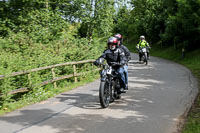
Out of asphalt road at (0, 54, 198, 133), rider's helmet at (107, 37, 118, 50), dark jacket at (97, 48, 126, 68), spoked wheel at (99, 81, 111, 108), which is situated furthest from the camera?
dark jacket at (97, 48, 126, 68)

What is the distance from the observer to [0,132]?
16.8 feet

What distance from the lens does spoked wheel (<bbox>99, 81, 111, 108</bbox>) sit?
6.62 meters

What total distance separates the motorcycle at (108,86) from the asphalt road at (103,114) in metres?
0.21

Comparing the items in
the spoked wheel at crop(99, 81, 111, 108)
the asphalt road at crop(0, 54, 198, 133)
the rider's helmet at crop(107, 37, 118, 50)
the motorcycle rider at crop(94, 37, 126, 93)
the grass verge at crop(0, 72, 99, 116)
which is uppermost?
the rider's helmet at crop(107, 37, 118, 50)

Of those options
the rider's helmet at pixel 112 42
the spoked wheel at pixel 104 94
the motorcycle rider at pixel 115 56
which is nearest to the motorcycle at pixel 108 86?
the spoked wheel at pixel 104 94

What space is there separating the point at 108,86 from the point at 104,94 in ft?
0.99

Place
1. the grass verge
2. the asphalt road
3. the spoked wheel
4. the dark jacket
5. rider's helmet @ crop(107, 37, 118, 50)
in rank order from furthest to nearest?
the dark jacket → rider's helmet @ crop(107, 37, 118, 50) → the grass verge → the spoked wheel → the asphalt road

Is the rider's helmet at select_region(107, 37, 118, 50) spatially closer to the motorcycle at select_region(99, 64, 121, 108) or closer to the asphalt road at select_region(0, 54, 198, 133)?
the motorcycle at select_region(99, 64, 121, 108)

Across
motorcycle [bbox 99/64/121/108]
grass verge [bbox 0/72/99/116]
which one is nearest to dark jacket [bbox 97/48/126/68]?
motorcycle [bbox 99/64/121/108]

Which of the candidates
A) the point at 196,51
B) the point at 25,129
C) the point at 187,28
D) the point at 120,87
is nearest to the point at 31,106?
the point at 25,129

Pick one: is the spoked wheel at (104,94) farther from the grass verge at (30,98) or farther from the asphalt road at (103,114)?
the grass verge at (30,98)

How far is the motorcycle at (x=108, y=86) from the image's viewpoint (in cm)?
670

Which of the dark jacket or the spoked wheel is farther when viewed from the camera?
the dark jacket

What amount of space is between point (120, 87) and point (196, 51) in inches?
729
